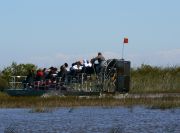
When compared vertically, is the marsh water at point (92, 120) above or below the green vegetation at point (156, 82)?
below

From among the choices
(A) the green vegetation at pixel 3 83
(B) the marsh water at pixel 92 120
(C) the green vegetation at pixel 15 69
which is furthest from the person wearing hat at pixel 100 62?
(C) the green vegetation at pixel 15 69

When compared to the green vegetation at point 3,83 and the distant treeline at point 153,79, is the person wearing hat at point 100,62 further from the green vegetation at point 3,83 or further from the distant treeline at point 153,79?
the green vegetation at point 3,83

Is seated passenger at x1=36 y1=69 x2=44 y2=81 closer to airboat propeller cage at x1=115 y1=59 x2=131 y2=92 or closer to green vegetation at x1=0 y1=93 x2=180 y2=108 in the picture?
airboat propeller cage at x1=115 y1=59 x2=131 y2=92

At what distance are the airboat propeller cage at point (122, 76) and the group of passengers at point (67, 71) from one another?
1393 mm

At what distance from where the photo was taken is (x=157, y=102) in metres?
35.7

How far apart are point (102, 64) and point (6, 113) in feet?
39.8

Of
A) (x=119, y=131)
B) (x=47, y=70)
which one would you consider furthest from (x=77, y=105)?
(x=119, y=131)

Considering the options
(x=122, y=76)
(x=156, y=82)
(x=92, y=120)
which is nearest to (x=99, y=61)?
(x=122, y=76)

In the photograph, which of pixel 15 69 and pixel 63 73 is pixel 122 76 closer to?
pixel 63 73

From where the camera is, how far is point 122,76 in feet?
145

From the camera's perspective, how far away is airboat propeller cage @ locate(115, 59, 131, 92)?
145 ft

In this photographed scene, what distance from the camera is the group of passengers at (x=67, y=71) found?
43.2 meters

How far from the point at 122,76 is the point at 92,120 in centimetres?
1645

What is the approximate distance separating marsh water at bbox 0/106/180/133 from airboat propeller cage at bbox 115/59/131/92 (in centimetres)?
960
